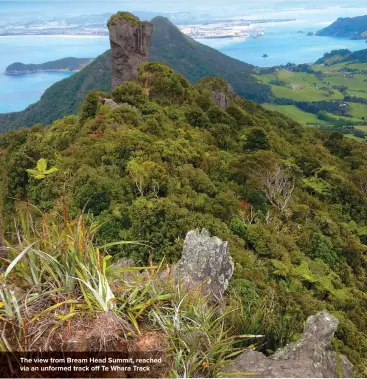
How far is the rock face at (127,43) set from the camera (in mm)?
33688

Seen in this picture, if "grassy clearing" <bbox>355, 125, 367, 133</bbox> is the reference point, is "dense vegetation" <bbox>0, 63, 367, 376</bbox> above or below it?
above

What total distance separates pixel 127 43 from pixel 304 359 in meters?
34.0

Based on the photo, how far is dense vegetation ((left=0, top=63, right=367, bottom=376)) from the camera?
10266 millimetres

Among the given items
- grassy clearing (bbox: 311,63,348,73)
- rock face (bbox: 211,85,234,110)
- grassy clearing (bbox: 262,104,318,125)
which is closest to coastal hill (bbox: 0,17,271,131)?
grassy clearing (bbox: 262,104,318,125)

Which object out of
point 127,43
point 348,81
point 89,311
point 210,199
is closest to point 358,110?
point 348,81

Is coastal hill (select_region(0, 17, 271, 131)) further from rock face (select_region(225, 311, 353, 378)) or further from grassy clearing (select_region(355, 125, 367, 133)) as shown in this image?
rock face (select_region(225, 311, 353, 378))

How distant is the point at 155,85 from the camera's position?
27859 millimetres

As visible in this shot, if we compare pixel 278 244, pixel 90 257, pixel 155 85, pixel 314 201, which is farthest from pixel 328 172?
pixel 90 257

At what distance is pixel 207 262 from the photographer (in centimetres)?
775

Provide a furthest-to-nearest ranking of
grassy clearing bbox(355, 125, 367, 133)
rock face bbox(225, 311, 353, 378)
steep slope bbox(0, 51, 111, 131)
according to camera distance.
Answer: grassy clearing bbox(355, 125, 367, 133) → steep slope bbox(0, 51, 111, 131) → rock face bbox(225, 311, 353, 378)

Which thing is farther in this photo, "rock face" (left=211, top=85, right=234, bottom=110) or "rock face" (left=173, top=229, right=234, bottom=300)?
"rock face" (left=211, top=85, right=234, bottom=110)

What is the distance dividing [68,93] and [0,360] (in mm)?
112783

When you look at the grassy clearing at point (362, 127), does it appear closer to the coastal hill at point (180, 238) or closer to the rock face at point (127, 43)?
the coastal hill at point (180, 238)

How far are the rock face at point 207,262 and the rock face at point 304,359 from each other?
6.40 ft
